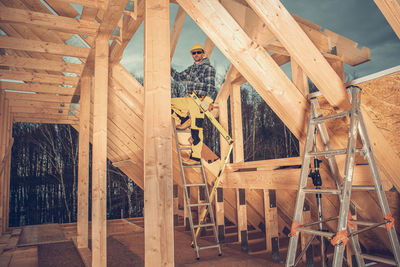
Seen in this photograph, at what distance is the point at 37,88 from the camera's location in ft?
16.7

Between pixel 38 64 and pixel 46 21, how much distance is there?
3.71 feet

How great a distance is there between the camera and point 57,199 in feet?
30.2

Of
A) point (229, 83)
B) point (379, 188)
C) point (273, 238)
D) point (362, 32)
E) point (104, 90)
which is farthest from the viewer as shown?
point (362, 32)

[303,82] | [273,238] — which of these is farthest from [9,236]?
[303,82]

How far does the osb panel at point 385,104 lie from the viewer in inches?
90.1

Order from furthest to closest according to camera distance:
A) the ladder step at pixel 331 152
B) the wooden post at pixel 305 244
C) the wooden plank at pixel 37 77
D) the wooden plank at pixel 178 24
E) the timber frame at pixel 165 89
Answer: the wooden plank at pixel 178 24 → the wooden plank at pixel 37 77 → the wooden post at pixel 305 244 → the ladder step at pixel 331 152 → the timber frame at pixel 165 89

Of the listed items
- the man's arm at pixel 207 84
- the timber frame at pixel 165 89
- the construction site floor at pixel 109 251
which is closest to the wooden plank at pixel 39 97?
the timber frame at pixel 165 89

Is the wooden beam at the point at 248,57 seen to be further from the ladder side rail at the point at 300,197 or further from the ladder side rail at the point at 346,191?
the ladder side rail at the point at 346,191

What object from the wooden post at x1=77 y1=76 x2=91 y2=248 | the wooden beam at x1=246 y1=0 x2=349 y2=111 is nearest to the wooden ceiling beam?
the wooden beam at x1=246 y1=0 x2=349 y2=111

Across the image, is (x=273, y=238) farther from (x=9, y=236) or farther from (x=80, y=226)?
(x=9, y=236)

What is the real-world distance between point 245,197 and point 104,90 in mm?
2444

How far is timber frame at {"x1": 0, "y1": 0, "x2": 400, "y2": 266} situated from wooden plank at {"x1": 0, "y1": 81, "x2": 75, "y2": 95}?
2 cm

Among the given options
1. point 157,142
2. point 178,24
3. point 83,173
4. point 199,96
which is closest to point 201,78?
point 199,96

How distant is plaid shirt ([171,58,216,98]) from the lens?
13.7 feet
